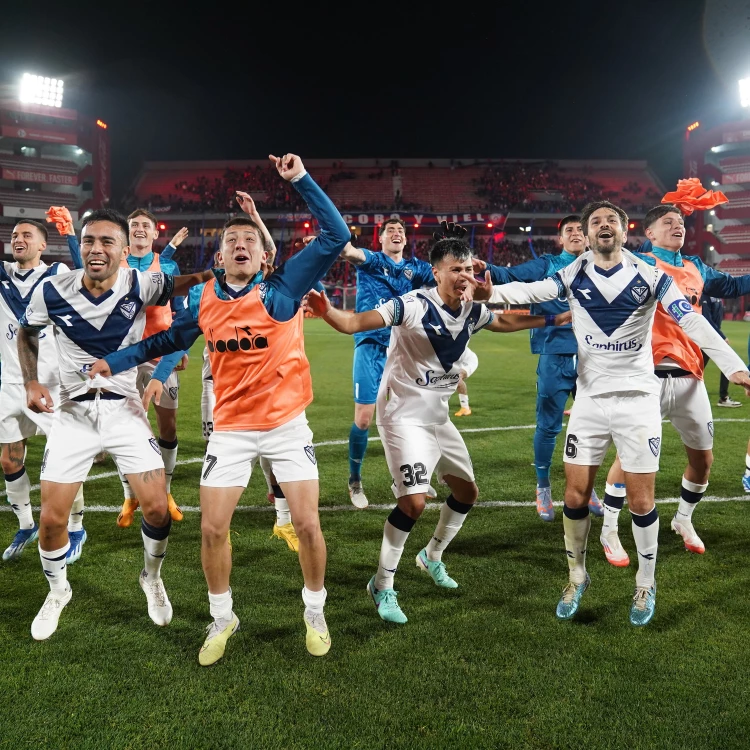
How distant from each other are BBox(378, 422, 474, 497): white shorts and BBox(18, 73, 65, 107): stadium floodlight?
5867cm

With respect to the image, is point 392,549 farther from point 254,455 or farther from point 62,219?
point 62,219

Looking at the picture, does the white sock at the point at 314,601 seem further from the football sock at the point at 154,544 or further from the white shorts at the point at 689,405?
the white shorts at the point at 689,405

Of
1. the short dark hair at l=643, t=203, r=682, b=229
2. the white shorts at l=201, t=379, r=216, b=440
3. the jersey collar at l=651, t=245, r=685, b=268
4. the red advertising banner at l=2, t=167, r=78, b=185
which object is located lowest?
the white shorts at l=201, t=379, r=216, b=440

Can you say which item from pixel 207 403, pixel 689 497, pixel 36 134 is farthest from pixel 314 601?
pixel 36 134

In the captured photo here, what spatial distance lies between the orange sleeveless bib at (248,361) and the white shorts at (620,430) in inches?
69.7

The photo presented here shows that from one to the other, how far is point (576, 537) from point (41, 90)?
60096 millimetres

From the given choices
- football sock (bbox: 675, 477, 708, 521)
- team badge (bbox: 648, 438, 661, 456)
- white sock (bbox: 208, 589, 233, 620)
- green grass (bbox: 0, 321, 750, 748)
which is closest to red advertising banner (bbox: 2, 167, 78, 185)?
green grass (bbox: 0, 321, 750, 748)

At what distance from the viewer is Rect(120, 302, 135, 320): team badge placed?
12.2 feet

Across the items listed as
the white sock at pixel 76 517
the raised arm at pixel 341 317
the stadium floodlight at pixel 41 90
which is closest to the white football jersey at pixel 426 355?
the raised arm at pixel 341 317

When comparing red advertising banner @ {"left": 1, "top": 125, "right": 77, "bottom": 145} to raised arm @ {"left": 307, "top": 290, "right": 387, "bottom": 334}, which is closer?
raised arm @ {"left": 307, "top": 290, "right": 387, "bottom": 334}

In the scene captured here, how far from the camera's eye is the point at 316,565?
3326 millimetres

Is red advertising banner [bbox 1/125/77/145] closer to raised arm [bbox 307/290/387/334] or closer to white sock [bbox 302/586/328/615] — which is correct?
raised arm [bbox 307/290/387/334]

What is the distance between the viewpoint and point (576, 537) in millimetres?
3895

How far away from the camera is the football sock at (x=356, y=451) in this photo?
239 inches
